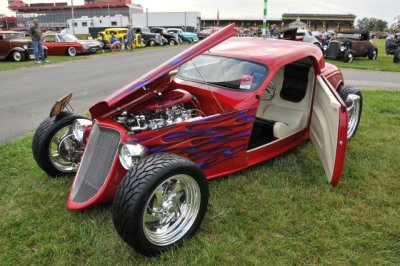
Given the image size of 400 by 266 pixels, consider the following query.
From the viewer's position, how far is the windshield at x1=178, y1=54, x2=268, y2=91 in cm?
377

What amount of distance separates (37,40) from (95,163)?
13.6m

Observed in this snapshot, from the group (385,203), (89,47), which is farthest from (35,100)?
(89,47)

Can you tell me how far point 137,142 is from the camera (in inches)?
112

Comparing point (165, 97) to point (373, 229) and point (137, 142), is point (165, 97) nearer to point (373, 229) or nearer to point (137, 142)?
point (137, 142)

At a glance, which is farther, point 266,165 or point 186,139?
point 266,165

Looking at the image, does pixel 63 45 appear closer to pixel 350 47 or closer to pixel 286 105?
pixel 350 47

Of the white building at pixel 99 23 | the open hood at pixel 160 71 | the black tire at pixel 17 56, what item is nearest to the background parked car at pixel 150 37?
the black tire at pixel 17 56

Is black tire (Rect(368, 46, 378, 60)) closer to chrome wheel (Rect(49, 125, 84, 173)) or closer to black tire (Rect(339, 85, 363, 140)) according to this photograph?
black tire (Rect(339, 85, 363, 140))

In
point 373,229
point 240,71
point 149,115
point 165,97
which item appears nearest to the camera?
point 373,229

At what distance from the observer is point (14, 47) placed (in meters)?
15.6

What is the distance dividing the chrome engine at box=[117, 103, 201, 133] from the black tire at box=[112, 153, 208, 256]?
24.2 inches

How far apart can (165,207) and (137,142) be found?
575mm

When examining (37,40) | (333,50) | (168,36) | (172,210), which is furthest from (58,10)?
(172,210)

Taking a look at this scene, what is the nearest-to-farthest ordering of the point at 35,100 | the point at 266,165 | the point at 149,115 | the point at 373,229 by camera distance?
the point at 373,229, the point at 149,115, the point at 266,165, the point at 35,100
